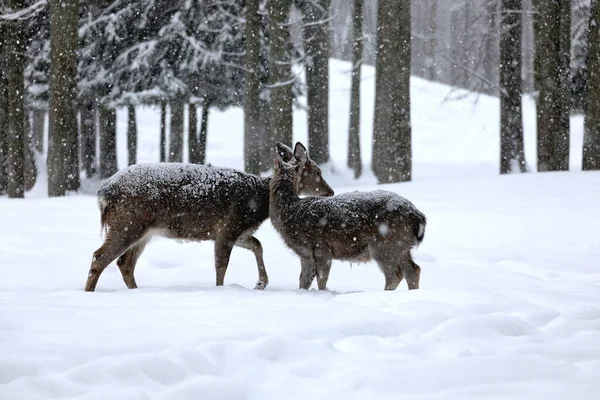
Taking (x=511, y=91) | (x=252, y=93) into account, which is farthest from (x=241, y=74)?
(x=511, y=91)

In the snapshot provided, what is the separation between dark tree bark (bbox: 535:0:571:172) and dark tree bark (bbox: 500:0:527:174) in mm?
3515

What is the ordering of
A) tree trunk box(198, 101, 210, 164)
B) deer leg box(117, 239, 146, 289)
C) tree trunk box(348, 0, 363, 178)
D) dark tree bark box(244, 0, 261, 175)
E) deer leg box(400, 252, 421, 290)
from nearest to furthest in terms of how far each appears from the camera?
deer leg box(400, 252, 421, 290) < deer leg box(117, 239, 146, 289) < dark tree bark box(244, 0, 261, 175) < tree trunk box(198, 101, 210, 164) < tree trunk box(348, 0, 363, 178)

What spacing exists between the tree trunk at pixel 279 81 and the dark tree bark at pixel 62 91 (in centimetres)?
439

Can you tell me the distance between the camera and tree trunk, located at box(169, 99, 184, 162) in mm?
23203

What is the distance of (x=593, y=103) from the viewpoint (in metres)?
14.2

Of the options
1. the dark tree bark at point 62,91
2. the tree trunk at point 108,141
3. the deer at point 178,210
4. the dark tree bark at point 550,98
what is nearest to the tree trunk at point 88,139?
Result: the tree trunk at point 108,141

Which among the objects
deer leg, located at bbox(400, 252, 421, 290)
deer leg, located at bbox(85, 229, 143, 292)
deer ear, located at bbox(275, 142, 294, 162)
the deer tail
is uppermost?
deer ear, located at bbox(275, 142, 294, 162)

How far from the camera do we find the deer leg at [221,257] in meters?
7.30

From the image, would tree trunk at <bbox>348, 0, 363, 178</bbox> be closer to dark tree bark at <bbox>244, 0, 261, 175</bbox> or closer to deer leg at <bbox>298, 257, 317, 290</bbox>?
dark tree bark at <bbox>244, 0, 261, 175</bbox>

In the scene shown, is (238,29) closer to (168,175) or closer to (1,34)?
(1,34)

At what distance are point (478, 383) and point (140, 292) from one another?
3.29 meters

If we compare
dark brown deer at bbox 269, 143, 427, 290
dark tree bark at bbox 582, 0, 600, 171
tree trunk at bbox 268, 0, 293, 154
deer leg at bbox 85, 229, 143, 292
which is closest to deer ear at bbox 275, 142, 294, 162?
dark brown deer at bbox 269, 143, 427, 290

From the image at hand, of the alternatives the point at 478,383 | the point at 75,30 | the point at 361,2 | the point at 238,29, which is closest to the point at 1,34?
the point at 75,30

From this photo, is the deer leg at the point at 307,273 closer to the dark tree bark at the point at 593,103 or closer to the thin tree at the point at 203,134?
the dark tree bark at the point at 593,103
